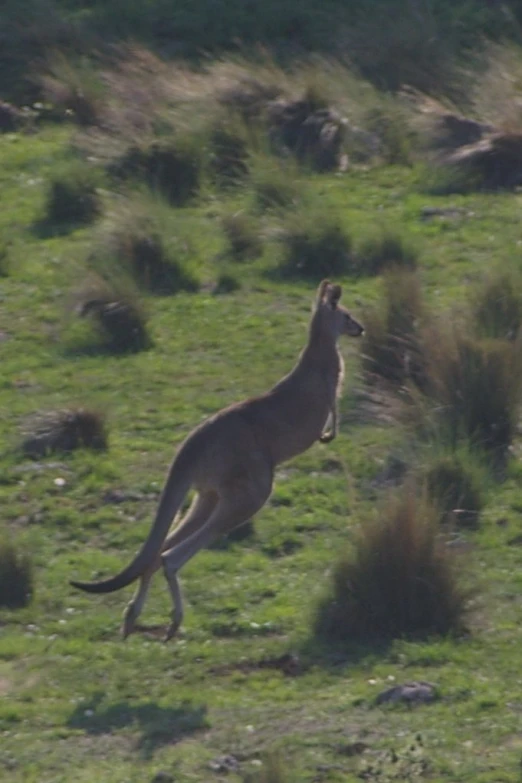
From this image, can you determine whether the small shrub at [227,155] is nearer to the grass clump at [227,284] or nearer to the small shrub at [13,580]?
the grass clump at [227,284]

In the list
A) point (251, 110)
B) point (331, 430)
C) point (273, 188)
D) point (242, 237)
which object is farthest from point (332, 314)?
point (251, 110)

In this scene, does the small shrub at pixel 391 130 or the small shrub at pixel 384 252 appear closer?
the small shrub at pixel 384 252

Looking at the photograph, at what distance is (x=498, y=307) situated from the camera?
36.2 feet

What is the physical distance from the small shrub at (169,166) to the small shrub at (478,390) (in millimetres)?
5074

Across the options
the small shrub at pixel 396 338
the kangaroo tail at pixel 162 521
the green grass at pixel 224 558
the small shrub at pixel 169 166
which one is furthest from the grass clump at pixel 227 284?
the kangaroo tail at pixel 162 521

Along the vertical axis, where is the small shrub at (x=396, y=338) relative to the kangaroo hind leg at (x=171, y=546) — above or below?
above

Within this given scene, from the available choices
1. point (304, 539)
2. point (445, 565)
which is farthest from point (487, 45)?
point (445, 565)

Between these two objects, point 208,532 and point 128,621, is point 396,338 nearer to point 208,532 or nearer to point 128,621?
point 208,532

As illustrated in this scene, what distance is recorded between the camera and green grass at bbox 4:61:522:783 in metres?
6.98

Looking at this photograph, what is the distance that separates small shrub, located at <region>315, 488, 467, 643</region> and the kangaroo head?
1.68 metres

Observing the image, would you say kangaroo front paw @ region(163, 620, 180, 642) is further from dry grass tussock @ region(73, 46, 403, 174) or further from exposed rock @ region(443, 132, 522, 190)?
dry grass tussock @ region(73, 46, 403, 174)

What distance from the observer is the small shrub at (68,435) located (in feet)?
34.6

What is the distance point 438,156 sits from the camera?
49.1ft

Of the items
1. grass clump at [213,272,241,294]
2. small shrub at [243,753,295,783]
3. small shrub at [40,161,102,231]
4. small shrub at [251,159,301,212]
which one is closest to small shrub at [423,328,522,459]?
grass clump at [213,272,241,294]
